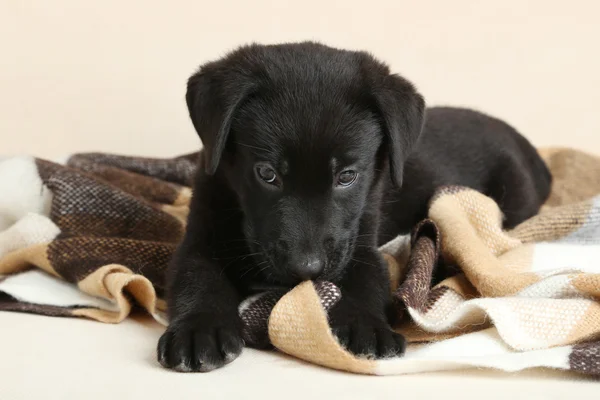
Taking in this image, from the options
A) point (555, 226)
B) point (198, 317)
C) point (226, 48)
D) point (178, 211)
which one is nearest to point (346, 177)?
point (198, 317)

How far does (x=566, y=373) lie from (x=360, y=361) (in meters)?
0.51

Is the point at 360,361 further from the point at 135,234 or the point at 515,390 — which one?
the point at 135,234

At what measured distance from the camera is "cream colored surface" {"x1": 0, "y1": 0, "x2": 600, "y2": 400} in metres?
4.49

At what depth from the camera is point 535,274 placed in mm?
2291

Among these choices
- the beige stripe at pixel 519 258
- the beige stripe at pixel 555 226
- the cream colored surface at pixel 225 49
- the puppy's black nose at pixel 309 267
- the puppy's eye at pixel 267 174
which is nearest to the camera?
the puppy's black nose at pixel 309 267

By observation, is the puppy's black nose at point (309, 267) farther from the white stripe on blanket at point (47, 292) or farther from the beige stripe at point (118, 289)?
the white stripe on blanket at point (47, 292)

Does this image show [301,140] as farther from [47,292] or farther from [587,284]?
[47,292]

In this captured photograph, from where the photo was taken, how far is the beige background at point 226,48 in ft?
14.7

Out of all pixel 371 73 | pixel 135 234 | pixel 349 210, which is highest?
pixel 371 73

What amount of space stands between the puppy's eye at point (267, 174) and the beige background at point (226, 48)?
2449 mm

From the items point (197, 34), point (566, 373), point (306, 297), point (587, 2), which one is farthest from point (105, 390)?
point (587, 2)

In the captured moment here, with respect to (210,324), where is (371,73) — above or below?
above

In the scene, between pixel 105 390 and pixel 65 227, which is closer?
pixel 105 390

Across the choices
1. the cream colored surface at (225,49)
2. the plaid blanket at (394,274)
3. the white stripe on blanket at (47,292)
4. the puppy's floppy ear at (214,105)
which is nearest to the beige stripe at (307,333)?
the plaid blanket at (394,274)
